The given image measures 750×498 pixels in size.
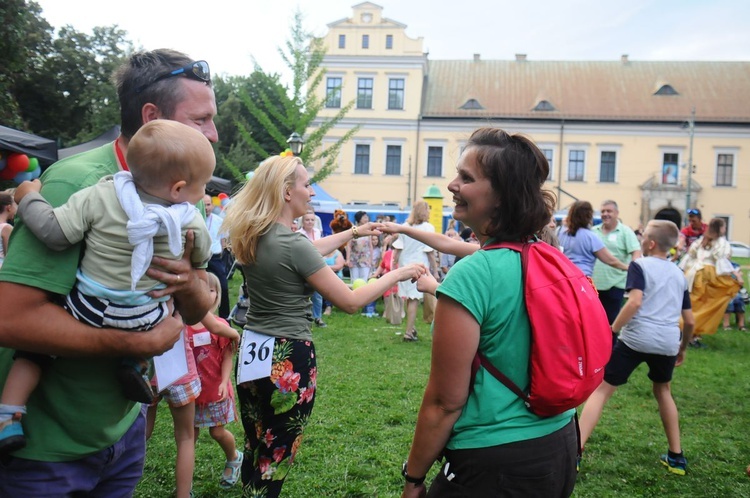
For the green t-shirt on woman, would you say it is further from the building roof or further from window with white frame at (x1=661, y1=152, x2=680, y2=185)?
window with white frame at (x1=661, y1=152, x2=680, y2=185)

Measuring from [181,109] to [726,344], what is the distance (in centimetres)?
1094

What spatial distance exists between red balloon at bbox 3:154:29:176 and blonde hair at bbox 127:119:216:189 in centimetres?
701

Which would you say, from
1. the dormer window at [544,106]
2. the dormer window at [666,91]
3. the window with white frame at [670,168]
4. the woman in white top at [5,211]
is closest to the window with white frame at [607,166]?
the window with white frame at [670,168]

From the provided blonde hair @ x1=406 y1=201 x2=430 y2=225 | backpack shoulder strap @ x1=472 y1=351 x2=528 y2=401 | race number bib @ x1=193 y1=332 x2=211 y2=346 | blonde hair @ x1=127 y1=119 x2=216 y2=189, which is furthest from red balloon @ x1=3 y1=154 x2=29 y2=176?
backpack shoulder strap @ x1=472 y1=351 x2=528 y2=401

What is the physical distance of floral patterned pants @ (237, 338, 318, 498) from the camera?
2770 millimetres

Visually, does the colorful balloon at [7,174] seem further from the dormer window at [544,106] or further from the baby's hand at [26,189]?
the dormer window at [544,106]

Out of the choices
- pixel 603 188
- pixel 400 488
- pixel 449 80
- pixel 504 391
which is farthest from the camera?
pixel 449 80

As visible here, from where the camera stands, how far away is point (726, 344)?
10.1 metres

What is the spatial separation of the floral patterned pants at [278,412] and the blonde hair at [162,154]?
51.8 inches

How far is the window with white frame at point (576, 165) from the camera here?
3956 cm

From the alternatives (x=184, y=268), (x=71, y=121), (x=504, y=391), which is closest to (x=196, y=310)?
(x=184, y=268)

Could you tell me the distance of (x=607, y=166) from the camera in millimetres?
39500

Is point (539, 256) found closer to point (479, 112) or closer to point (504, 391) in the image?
point (504, 391)

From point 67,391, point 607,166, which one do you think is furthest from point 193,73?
point 607,166
